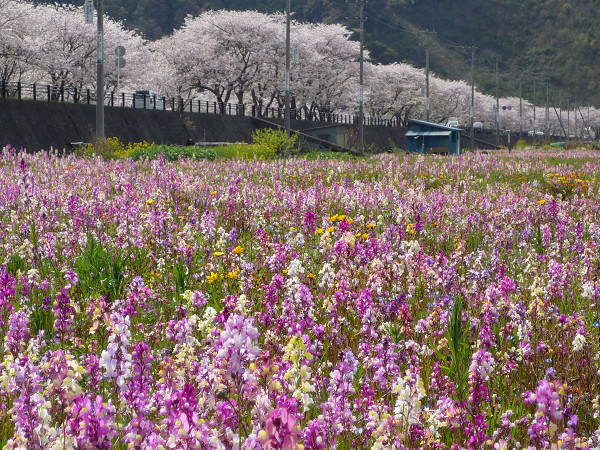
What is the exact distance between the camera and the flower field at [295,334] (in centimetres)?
192

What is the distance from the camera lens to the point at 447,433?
2.66 m


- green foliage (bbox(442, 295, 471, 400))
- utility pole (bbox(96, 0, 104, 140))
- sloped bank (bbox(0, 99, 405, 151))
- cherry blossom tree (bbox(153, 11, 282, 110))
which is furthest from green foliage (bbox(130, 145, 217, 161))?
cherry blossom tree (bbox(153, 11, 282, 110))

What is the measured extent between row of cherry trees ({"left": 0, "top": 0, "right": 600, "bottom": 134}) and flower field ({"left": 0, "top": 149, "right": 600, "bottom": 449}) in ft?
127

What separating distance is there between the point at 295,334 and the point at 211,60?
68437mm

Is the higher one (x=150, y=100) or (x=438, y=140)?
(x=150, y=100)

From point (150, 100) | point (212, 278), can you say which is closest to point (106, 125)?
point (150, 100)

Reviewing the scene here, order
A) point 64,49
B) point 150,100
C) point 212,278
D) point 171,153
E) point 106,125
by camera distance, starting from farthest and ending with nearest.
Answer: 1. point 150,100
2. point 64,49
3. point 106,125
4. point 171,153
5. point 212,278

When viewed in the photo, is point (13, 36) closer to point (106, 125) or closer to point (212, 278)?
point (106, 125)

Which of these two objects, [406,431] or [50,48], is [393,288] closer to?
[406,431]

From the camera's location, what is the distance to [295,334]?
267 centimetres

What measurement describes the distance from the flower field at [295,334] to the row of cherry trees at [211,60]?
38.8 metres

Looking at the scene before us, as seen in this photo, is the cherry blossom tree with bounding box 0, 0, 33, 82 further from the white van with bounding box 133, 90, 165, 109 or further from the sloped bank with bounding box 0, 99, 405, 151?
the sloped bank with bounding box 0, 99, 405, 151

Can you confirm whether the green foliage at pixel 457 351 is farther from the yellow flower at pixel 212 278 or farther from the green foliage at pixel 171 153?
the green foliage at pixel 171 153

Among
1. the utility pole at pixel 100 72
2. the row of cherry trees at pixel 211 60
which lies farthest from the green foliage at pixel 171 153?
the row of cherry trees at pixel 211 60
